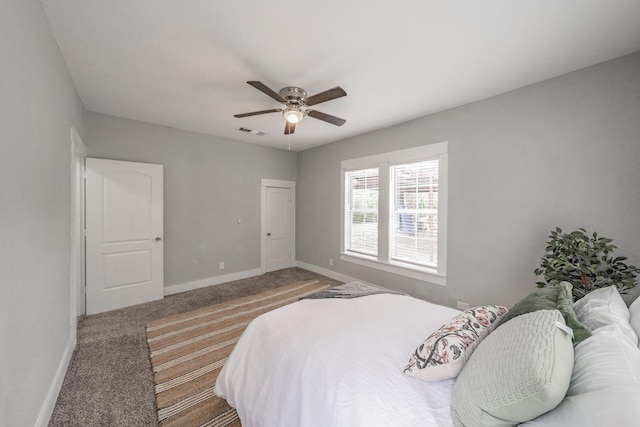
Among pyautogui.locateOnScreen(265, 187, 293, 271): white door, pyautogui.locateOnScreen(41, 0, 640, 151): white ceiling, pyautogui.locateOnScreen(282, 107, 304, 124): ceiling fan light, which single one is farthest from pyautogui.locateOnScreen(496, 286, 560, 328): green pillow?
pyautogui.locateOnScreen(265, 187, 293, 271): white door

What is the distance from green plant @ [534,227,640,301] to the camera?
190cm

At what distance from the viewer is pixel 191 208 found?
418cm

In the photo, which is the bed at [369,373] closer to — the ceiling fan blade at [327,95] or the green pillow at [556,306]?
the green pillow at [556,306]

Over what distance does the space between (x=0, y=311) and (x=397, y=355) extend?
1.81m

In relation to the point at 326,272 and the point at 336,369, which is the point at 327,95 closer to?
the point at 336,369

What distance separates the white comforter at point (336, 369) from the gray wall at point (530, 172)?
143cm

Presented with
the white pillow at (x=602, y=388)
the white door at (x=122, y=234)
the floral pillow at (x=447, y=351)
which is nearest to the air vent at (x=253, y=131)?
the white door at (x=122, y=234)

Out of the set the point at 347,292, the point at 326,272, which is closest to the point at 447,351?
the point at 347,292

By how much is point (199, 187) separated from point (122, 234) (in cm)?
128

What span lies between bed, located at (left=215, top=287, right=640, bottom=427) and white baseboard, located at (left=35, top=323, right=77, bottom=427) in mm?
1050

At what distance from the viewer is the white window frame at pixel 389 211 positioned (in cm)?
321

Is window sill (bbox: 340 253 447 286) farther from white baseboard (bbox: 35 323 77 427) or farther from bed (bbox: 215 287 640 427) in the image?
white baseboard (bbox: 35 323 77 427)

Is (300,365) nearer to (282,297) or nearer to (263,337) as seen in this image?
(263,337)

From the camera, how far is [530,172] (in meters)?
2.56
